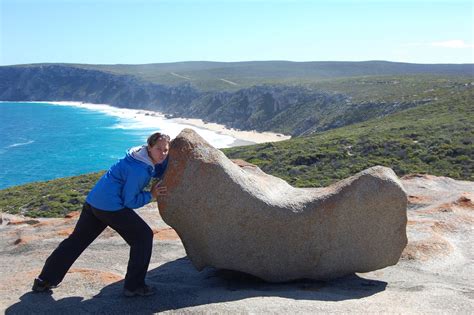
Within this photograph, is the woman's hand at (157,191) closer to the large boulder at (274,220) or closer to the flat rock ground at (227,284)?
the large boulder at (274,220)

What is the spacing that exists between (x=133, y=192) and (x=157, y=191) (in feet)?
3.47

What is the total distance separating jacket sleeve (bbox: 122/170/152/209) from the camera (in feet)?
25.2

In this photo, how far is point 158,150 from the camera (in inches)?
309

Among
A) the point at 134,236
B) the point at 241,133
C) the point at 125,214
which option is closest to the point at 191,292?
the point at 134,236

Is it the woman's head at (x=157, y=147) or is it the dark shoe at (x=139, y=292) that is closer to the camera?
the woman's head at (x=157, y=147)

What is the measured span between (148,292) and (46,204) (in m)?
24.8

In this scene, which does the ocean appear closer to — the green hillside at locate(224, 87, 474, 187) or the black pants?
the green hillside at locate(224, 87, 474, 187)

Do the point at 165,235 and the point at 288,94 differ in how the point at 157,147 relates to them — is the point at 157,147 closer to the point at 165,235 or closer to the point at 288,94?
the point at 165,235

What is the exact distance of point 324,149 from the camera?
132 feet

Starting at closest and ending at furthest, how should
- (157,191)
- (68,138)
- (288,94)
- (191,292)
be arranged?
1. (191,292)
2. (157,191)
3. (68,138)
4. (288,94)

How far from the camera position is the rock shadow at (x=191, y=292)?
7.72m

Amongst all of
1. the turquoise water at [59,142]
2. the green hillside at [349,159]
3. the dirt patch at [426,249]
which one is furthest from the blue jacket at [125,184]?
the turquoise water at [59,142]

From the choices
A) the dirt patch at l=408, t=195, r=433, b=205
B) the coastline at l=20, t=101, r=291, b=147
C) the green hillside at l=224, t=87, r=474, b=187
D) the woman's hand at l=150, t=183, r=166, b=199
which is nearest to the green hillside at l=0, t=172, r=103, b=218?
the green hillside at l=224, t=87, r=474, b=187

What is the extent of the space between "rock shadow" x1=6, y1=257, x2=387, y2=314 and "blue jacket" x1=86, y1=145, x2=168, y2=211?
150cm
